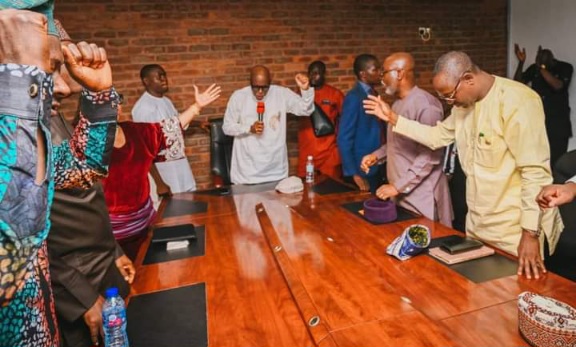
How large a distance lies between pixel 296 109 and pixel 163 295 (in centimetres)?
269

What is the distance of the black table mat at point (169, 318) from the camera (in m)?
1.20

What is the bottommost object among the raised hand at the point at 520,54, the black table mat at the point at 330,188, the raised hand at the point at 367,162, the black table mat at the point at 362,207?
the black table mat at the point at 362,207

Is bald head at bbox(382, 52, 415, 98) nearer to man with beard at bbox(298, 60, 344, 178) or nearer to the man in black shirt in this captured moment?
man with beard at bbox(298, 60, 344, 178)

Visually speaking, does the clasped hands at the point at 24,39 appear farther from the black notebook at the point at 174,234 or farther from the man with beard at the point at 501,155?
the man with beard at the point at 501,155

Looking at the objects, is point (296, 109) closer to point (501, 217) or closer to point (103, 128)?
point (501, 217)

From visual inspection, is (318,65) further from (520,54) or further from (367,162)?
(520,54)

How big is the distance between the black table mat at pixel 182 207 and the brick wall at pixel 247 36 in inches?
74.7

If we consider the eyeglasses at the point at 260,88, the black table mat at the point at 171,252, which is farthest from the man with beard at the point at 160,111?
the black table mat at the point at 171,252

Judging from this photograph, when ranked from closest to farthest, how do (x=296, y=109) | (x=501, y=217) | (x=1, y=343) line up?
(x=1, y=343) < (x=501, y=217) < (x=296, y=109)

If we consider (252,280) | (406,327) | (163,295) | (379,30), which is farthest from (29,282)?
(379,30)

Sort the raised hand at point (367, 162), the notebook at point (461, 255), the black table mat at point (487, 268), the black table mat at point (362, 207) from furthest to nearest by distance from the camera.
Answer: the raised hand at point (367, 162) → the black table mat at point (362, 207) → the notebook at point (461, 255) → the black table mat at point (487, 268)

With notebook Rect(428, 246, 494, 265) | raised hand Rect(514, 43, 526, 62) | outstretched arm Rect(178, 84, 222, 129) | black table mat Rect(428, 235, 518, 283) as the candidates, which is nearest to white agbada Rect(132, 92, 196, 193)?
outstretched arm Rect(178, 84, 222, 129)

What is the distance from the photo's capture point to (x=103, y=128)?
1.12 metres

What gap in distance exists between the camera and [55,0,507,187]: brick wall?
418cm
